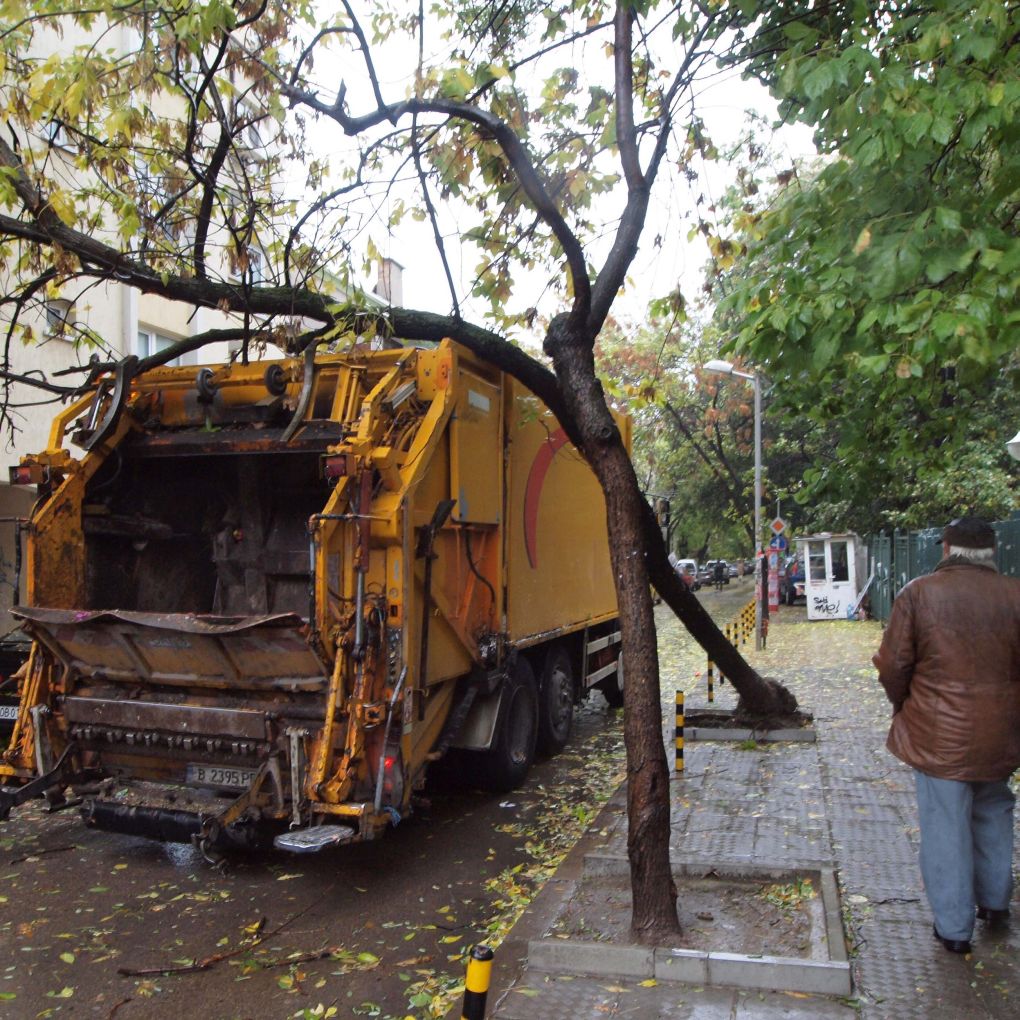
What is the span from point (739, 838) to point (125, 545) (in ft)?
15.3

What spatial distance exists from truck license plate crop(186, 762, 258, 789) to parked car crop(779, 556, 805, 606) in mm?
29985

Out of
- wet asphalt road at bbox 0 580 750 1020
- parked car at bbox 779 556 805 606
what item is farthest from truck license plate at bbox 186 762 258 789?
parked car at bbox 779 556 805 606

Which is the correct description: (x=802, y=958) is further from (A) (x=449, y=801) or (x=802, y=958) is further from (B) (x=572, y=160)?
(B) (x=572, y=160)

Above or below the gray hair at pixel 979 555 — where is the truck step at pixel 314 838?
below

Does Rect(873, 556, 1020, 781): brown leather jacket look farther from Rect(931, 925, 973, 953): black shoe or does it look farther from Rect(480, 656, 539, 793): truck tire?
Rect(480, 656, 539, 793): truck tire

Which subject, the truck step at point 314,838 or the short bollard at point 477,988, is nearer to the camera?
the short bollard at point 477,988

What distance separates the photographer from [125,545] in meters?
7.05

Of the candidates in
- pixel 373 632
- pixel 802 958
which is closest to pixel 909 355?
pixel 802 958

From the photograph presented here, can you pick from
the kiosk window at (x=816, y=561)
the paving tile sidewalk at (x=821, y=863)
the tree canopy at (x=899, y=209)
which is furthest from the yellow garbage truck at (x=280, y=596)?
the kiosk window at (x=816, y=561)

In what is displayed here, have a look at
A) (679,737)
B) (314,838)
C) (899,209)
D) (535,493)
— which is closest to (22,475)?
(314,838)

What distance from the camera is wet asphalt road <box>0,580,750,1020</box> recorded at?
4371mm

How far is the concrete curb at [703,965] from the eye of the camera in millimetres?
4008

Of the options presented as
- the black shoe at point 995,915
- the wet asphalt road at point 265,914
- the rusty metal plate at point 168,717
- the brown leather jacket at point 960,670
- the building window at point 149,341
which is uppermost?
the building window at point 149,341

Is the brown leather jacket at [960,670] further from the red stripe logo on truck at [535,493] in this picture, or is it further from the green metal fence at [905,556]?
the green metal fence at [905,556]
